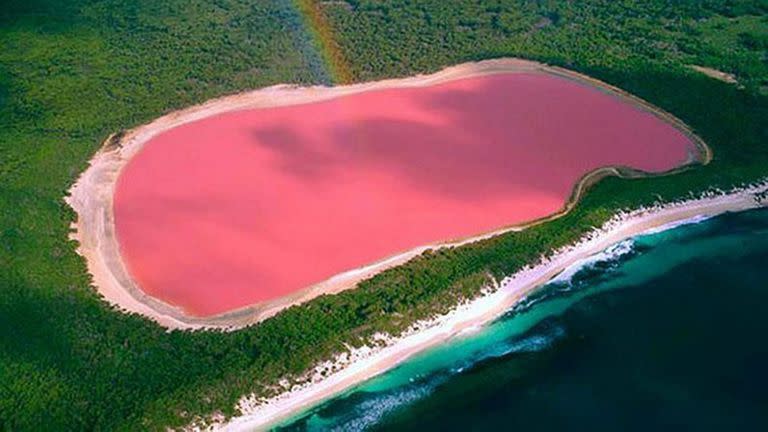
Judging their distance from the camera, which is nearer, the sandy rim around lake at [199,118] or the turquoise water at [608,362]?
the turquoise water at [608,362]

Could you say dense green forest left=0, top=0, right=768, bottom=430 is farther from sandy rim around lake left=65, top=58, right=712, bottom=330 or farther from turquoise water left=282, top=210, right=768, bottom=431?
turquoise water left=282, top=210, right=768, bottom=431

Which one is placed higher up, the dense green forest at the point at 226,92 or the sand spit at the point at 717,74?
the sand spit at the point at 717,74

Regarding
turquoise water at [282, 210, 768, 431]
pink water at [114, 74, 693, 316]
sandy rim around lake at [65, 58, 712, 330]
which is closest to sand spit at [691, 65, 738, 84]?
sandy rim around lake at [65, 58, 712, 330]

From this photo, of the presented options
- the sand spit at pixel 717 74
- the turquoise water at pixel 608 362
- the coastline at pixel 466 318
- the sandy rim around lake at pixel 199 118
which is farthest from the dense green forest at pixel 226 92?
the turquoise water at pixel 608 362

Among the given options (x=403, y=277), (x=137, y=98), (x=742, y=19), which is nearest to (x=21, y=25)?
(x=137, y=98)

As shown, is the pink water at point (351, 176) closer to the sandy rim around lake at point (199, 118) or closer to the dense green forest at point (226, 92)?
the sandy rim around lake at point (199, 118)

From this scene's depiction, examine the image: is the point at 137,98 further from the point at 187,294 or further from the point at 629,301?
the point at 629,301

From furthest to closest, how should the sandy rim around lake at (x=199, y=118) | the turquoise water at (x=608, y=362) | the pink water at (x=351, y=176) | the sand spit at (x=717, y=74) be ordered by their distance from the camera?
1. the sand spit at (x=717, y=74)
2. the pink water at (x=351, y=176)
3. the sandy rim around lake at (x=199, y=118)
4. the turquoise water at (x=608, y=362)

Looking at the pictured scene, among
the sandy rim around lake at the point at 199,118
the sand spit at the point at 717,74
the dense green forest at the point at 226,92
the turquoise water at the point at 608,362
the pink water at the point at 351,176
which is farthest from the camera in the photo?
the sand spit at the point at 717,74
